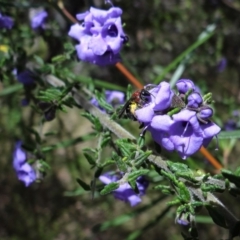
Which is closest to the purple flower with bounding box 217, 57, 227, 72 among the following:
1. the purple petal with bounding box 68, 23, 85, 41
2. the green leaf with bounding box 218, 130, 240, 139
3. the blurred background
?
the blurred background

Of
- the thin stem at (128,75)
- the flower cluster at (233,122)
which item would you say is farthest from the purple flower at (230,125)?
the thin stem at (128,75)

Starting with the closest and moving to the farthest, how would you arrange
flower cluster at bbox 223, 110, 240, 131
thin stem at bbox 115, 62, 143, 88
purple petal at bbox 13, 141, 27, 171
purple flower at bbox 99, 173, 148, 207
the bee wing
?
the bee wing < purple flower at bbox 99, 173, 148, 207 < purple petal at bbox 13, 141, 27, 171 < thin stem at bbox 115, 62, 143, 88 < flower cluster at bbox 223, 110, 240, 131

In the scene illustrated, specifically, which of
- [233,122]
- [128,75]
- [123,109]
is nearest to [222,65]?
[233,122]

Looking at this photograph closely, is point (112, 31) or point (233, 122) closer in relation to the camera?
point (112, 31)

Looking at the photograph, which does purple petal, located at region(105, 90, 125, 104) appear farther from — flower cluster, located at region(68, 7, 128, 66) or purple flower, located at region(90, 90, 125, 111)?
flower cluster, located at region(68, 7, 128, 66)

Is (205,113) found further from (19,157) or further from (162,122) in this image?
(19,157)

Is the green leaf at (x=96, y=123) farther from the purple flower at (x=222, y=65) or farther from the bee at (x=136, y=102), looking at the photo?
the purple flower at (x=222, y=65)

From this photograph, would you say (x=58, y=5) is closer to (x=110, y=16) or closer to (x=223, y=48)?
(x=110, y=16)
